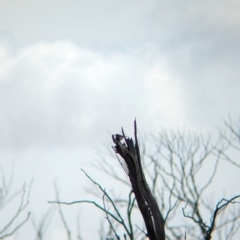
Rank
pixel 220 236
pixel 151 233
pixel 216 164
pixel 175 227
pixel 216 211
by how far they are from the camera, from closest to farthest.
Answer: pixel 151 233
pixel 216 211
pixel 175 227
pixel 220 236
pixel 216 164

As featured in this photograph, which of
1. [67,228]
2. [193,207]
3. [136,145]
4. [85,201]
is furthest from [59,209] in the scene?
[136,145]

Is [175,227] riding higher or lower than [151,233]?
higher

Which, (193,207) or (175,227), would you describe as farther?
(193,207)

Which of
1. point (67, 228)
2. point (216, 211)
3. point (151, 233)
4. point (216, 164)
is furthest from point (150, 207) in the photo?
point (216, 164)

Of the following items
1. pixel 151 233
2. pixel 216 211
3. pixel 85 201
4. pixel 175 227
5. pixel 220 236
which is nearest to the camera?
pixel 151 233

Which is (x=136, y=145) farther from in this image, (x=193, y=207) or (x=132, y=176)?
(x=193, y=207)

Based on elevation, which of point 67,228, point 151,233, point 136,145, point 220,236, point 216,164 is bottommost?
point 151,233

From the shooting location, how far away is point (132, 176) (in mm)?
4207

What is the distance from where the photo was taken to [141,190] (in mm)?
4199

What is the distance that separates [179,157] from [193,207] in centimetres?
263

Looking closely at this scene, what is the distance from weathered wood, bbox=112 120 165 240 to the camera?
13.6ft

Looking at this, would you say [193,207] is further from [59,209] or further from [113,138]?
[113,138]

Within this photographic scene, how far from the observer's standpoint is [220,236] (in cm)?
1944

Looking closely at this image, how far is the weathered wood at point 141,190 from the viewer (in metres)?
4.15
